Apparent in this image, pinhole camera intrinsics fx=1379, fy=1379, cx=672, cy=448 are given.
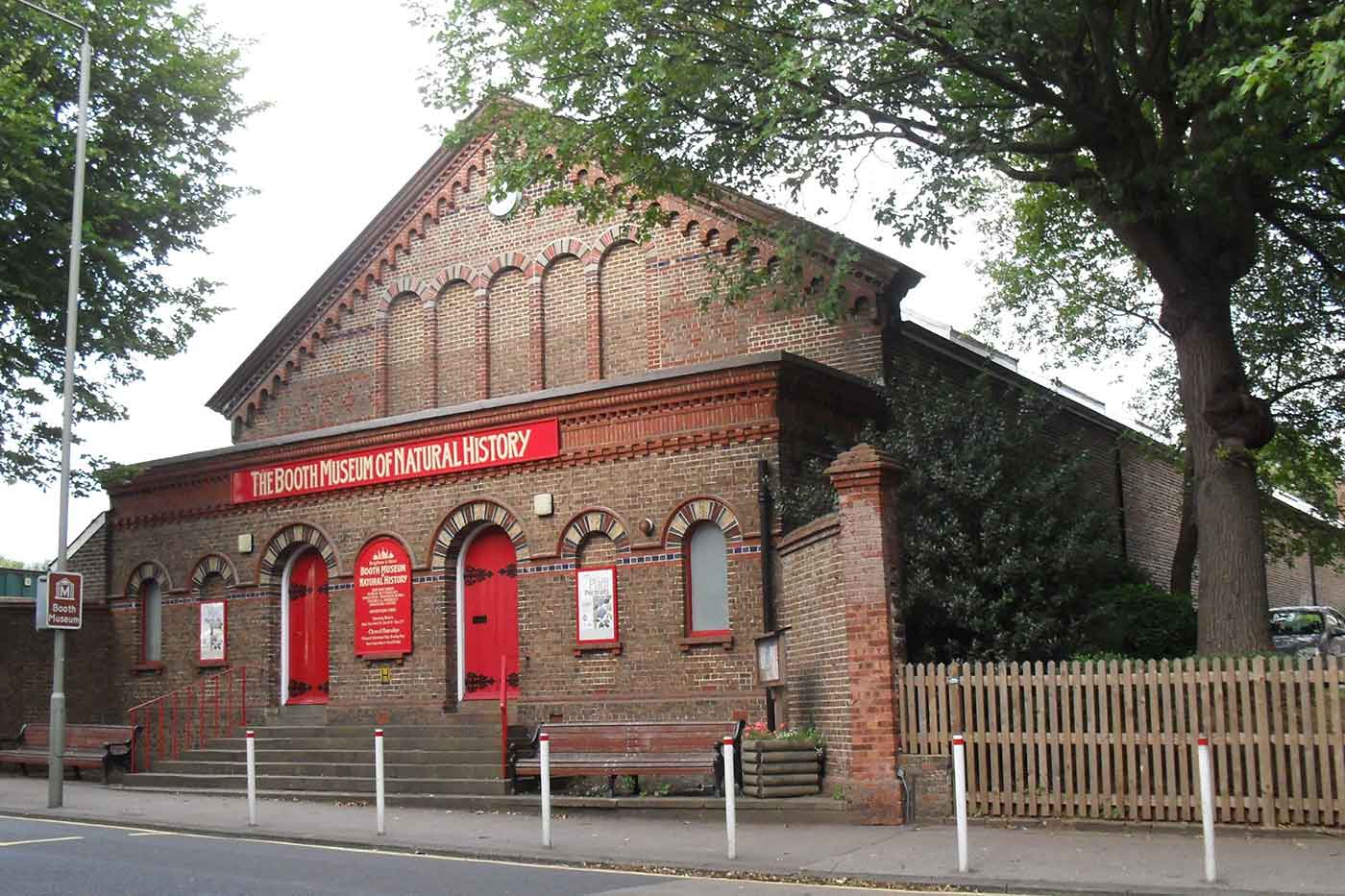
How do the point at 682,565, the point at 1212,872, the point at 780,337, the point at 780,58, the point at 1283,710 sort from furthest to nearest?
1. the point at 780,337
2. the point at 682,565
3. the point at 780,58
4. the point at 1283,710
5. the point at 1212,872

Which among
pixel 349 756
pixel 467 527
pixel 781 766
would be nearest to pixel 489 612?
pixel 467 527

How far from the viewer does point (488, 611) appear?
21047 millimetres

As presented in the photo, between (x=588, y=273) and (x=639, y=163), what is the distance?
17.4ft

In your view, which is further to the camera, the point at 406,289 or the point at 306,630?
the point at 406,289

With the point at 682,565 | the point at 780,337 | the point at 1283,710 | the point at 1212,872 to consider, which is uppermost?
the point at 780,337

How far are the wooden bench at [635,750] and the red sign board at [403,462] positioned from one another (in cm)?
472

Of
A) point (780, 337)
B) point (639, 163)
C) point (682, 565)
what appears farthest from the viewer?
point (780, 337)

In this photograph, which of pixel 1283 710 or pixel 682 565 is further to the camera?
pixel 682 565

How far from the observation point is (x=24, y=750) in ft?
72.9

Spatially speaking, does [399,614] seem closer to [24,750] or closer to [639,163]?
[24,750]

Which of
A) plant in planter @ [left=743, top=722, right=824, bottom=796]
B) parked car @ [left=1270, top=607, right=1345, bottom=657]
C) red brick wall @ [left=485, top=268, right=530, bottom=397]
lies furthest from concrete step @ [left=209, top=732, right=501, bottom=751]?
parked car @ [left=1270, top=607, right=1345, bottom=657]

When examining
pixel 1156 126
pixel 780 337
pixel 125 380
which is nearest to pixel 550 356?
pixel 780 337

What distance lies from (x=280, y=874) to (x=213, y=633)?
13.2 metres

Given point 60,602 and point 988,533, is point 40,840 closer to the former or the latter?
point 60,602
